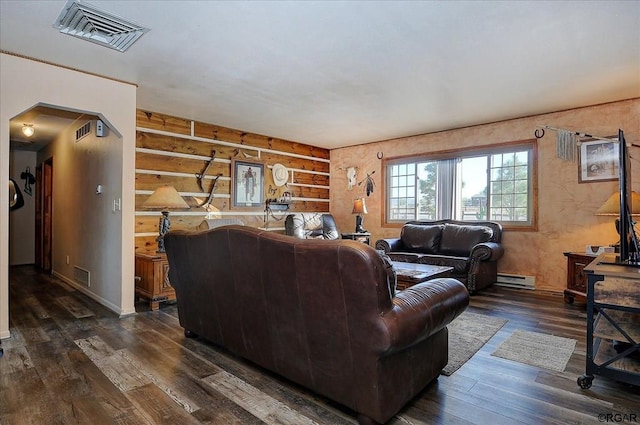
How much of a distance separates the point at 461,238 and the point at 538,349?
8.15ft

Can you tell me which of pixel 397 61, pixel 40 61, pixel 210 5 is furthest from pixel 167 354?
pixel 397 61

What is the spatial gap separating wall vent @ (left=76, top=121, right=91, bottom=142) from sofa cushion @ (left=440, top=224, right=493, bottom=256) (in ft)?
16.6

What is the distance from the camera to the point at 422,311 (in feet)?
5.67

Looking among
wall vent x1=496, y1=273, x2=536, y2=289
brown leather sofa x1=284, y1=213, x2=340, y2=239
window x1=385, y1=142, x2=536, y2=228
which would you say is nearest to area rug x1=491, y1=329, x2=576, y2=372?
wall vent x1=496, y1=273, x2=536, y2=289

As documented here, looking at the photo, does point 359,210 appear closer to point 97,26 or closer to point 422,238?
point 422,238

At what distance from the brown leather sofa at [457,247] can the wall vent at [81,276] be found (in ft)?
13.2

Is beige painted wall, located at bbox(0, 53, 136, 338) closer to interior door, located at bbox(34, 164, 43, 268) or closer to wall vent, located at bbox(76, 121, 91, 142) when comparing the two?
wall vent, located at bbox(76, 121, 91, 142)

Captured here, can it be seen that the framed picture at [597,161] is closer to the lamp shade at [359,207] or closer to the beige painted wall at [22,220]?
the lamp shade at [359,207]

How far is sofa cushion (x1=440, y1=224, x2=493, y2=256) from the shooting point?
4.91 metres

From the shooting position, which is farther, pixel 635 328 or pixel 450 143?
pixel 450 143

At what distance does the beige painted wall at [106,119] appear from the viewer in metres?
2.99

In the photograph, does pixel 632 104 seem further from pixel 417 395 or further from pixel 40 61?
pixel 40 61

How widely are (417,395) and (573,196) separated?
3.96 metres

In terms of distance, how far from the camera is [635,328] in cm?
217
